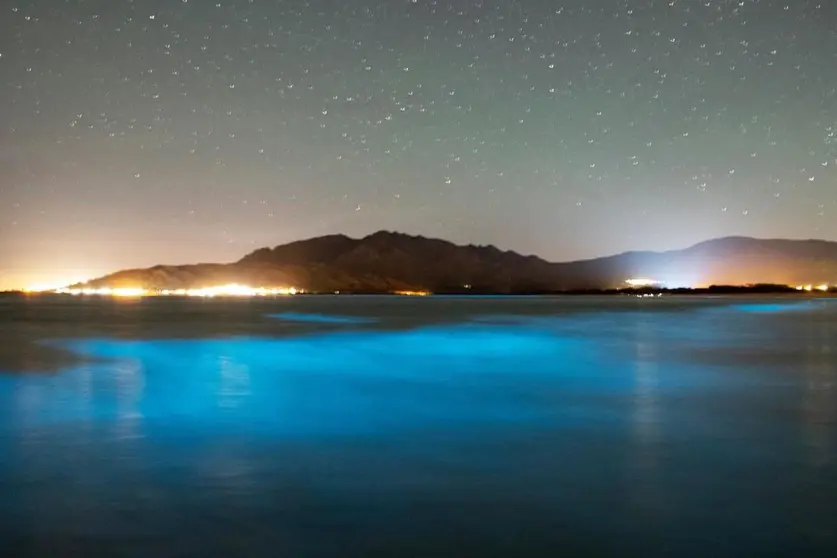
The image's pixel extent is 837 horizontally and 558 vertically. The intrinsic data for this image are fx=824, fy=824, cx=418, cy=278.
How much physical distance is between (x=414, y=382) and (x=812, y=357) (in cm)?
1738

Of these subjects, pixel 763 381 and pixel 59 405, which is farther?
pixel 763 381

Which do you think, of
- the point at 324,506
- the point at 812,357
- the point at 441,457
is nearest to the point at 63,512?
the point at 324,506

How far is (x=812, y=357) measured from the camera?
3189cm

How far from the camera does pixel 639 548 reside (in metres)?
7.79

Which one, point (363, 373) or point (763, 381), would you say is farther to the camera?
point (363, 373)

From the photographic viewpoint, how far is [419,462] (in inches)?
464

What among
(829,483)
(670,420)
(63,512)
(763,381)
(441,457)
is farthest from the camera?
(763,381)

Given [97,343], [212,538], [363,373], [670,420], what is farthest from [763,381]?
[97,343]

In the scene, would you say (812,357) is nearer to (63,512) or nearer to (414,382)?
(414,382)

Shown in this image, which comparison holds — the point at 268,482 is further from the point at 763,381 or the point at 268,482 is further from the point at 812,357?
the point at 812,357

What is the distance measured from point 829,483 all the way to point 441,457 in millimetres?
5146

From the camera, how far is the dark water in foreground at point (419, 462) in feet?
26.6

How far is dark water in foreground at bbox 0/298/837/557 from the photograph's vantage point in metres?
8.10

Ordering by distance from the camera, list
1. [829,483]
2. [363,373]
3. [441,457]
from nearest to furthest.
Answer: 1. [829,483]
2. [441,457]
3. [363,373]
